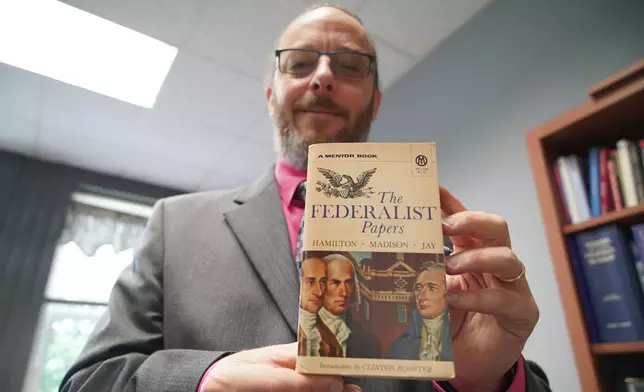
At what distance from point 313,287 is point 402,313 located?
108 millimetres

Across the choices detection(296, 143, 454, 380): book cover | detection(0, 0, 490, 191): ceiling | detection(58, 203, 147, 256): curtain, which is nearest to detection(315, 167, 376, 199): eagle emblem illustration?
detection(296, 143, 454, 380): book cover

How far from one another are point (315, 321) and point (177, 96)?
2.05 meters

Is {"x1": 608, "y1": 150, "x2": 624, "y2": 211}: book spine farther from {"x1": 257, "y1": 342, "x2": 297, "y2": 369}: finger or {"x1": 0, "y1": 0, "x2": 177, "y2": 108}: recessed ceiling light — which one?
{"x1": 0, "y1": 0, "x2": 177, "y2": 108}: recessed ceiling light

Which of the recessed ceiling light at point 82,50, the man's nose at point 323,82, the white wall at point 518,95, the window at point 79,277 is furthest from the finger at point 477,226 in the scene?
the window at point 79,277

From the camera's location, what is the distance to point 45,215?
276 cm

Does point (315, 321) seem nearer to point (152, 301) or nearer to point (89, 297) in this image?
point (152, 301)

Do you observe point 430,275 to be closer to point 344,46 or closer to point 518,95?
point 344,46

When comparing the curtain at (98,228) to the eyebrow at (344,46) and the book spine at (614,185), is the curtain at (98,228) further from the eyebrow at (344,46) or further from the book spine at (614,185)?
the book spine at (614,185)

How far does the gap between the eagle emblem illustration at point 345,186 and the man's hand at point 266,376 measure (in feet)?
0.63

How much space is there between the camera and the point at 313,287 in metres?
0.44

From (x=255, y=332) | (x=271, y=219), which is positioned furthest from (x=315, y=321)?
(x=271, y=219)

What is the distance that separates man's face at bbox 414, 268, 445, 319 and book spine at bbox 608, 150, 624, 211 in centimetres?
93

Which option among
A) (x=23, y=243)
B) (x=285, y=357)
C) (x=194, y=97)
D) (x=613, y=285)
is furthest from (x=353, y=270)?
(x=23, y=243)

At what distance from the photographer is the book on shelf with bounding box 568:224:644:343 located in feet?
3.21
